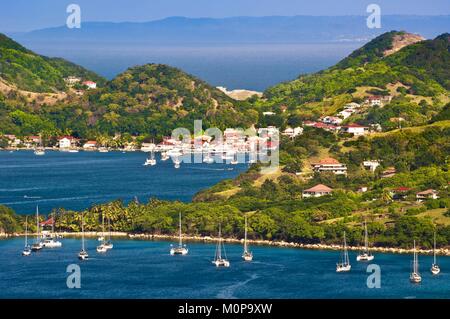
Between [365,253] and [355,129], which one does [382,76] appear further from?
[365,253]

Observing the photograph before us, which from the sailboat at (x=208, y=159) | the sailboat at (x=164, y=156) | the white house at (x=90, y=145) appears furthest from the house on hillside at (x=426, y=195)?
the white house at (x=90, y=145)

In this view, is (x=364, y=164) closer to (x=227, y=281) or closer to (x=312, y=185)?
(x=312, y=185)

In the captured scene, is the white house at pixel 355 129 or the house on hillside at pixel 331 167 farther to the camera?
the white house at pixel 355 129

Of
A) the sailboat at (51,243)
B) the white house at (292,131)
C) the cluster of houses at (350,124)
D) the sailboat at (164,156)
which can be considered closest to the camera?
the sailboat at (51,243)

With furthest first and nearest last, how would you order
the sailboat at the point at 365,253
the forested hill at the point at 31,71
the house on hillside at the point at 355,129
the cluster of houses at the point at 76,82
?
1. the cluster of houses at the point at 76,82
2. the forested hill at the point at 31,71
3. the house on hillside at the point at 355,129
4. the sailboat at the point at 365,253

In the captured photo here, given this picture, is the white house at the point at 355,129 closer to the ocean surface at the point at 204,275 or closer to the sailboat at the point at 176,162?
the sailboat at the point at 176,162

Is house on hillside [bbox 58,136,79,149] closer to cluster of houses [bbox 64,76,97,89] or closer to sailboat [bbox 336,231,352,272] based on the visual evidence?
cluster of houses [bbox 64,76,97,89]
